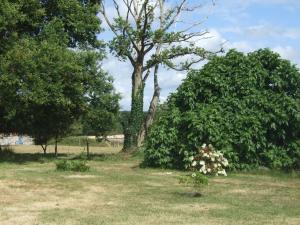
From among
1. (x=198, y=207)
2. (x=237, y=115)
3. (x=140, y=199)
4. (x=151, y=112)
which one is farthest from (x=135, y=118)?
(x=198, y=207)

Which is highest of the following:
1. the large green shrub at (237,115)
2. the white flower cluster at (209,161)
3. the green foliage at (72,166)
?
the large green shrub at (237,115)

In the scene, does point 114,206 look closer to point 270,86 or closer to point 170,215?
point 170,215

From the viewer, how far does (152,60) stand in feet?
122

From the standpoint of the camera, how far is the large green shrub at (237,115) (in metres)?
21.3

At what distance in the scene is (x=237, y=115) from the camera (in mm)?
21781

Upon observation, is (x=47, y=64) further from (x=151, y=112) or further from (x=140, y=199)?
(x=151, y=112)

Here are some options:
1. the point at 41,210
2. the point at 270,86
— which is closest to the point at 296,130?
the point at 270,86

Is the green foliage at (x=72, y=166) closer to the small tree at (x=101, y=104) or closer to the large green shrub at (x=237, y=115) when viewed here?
the large green shrub at (x=237, y=115)

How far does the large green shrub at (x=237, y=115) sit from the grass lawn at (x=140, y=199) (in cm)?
192

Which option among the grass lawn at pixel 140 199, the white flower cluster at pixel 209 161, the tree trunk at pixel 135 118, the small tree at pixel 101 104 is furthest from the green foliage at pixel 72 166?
the tree trunk at pixel 135 118

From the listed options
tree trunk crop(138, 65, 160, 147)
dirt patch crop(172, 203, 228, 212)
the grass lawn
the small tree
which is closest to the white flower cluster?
the grass lawn

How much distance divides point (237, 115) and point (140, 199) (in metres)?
9.48

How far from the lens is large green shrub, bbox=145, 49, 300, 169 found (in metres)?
21.3

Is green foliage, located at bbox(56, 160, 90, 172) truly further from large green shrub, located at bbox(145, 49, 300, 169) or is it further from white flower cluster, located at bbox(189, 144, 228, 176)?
white flower cluster, located at bbox(189, 144, 228, 176)
